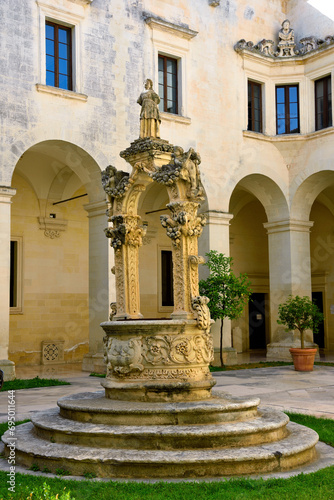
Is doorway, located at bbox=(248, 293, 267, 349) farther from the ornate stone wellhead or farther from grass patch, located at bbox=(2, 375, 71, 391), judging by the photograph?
the ornate stone wellhead

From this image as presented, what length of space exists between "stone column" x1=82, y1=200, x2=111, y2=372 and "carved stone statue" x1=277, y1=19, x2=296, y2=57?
8.26 metres

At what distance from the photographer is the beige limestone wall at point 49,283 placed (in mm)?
16906

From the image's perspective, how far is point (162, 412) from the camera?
6.18m

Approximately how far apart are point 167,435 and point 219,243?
1096 centimetres

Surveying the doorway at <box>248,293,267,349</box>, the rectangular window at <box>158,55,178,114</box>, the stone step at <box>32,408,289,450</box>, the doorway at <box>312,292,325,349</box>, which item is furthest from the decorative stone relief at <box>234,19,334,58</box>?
the stone step at <box>32,408,289,450</box>

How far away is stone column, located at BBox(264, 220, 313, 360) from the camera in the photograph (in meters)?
17.7

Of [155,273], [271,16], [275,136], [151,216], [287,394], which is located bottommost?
[287,394]

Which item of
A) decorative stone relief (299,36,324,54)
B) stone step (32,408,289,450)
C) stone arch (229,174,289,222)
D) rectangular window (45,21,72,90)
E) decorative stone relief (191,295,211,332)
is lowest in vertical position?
stone step (32,408,289,450)

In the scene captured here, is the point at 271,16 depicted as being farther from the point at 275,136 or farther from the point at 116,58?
the point at 116,58

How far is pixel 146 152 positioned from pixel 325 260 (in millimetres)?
16164

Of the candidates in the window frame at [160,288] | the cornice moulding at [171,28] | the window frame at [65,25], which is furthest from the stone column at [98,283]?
the window frame at [160,288]

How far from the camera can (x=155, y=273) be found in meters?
19.7

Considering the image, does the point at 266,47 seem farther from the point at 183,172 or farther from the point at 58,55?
the point at 183,172

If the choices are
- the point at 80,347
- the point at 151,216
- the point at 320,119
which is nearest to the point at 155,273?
the point at 151,216
